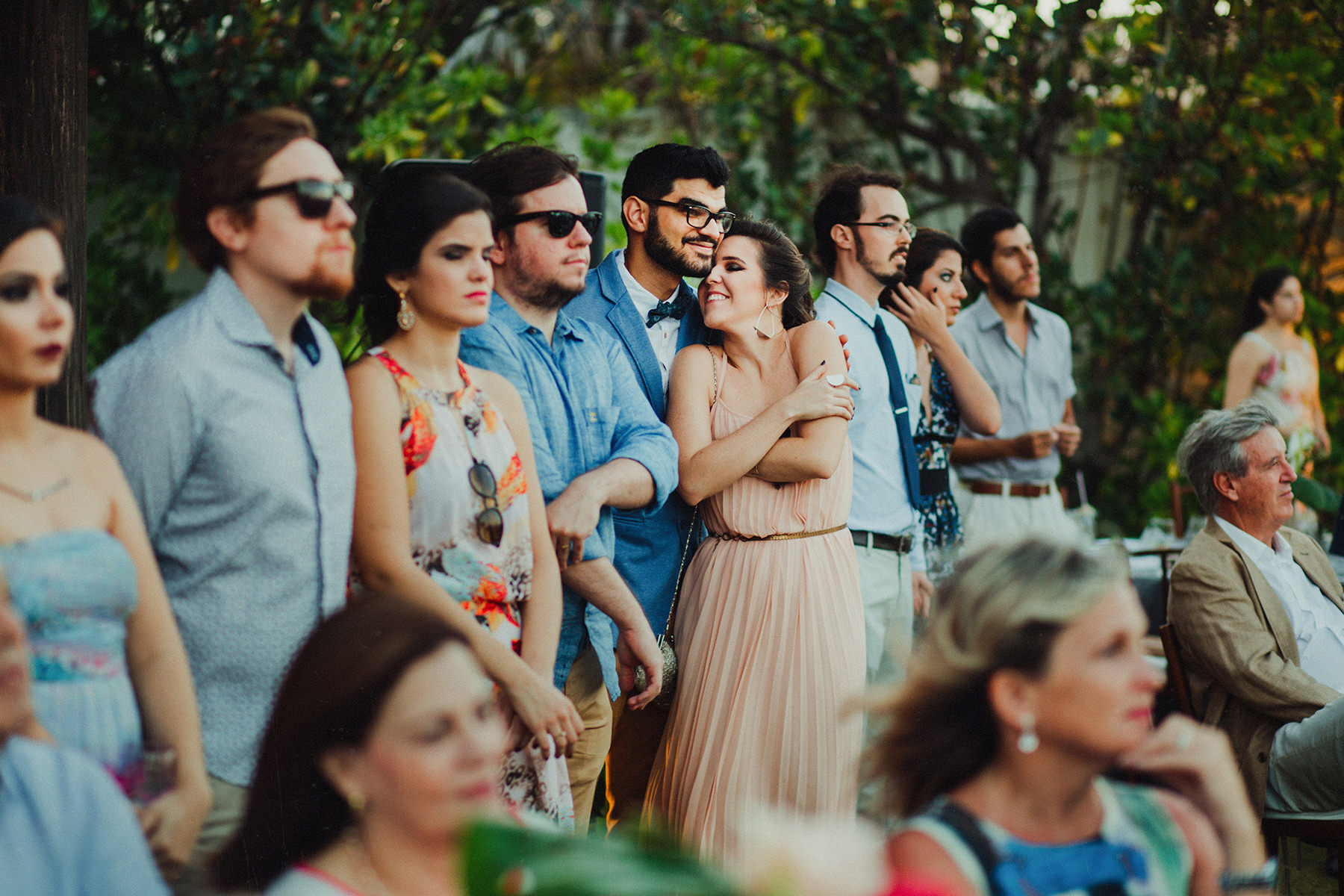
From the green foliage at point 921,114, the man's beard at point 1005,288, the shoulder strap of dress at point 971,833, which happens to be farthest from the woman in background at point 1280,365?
the shoulder strap of dress at point 971,833

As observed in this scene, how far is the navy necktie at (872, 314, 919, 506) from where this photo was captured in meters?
3.62

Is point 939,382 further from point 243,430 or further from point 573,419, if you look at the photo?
point 243,430

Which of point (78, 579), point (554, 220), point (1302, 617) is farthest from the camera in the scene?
point (1302, 617)

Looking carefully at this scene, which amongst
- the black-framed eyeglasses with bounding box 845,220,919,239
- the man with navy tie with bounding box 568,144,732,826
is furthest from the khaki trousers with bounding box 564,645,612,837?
the black-framed eyeglasses with bounding box 845,220,919,239

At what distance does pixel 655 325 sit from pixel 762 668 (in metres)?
0.97

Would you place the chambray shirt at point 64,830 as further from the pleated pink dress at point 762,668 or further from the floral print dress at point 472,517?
the pleated pink dress at point 762,668

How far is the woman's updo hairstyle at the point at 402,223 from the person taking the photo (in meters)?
2.20

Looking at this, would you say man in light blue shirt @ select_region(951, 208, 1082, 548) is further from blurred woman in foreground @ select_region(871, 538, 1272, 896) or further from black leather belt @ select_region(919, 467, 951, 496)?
blurred woman in foreground @ select_region(871, 538, 1272, 896)

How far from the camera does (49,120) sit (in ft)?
8.85

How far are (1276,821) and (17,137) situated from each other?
350 cm

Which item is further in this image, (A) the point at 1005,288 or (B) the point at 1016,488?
(A) the point at 1005,288

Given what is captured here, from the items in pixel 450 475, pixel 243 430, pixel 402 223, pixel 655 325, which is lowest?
pixel 450 475

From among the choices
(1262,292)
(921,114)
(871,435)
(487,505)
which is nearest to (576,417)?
(487,505)

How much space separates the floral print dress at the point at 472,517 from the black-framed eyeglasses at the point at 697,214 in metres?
1.10
